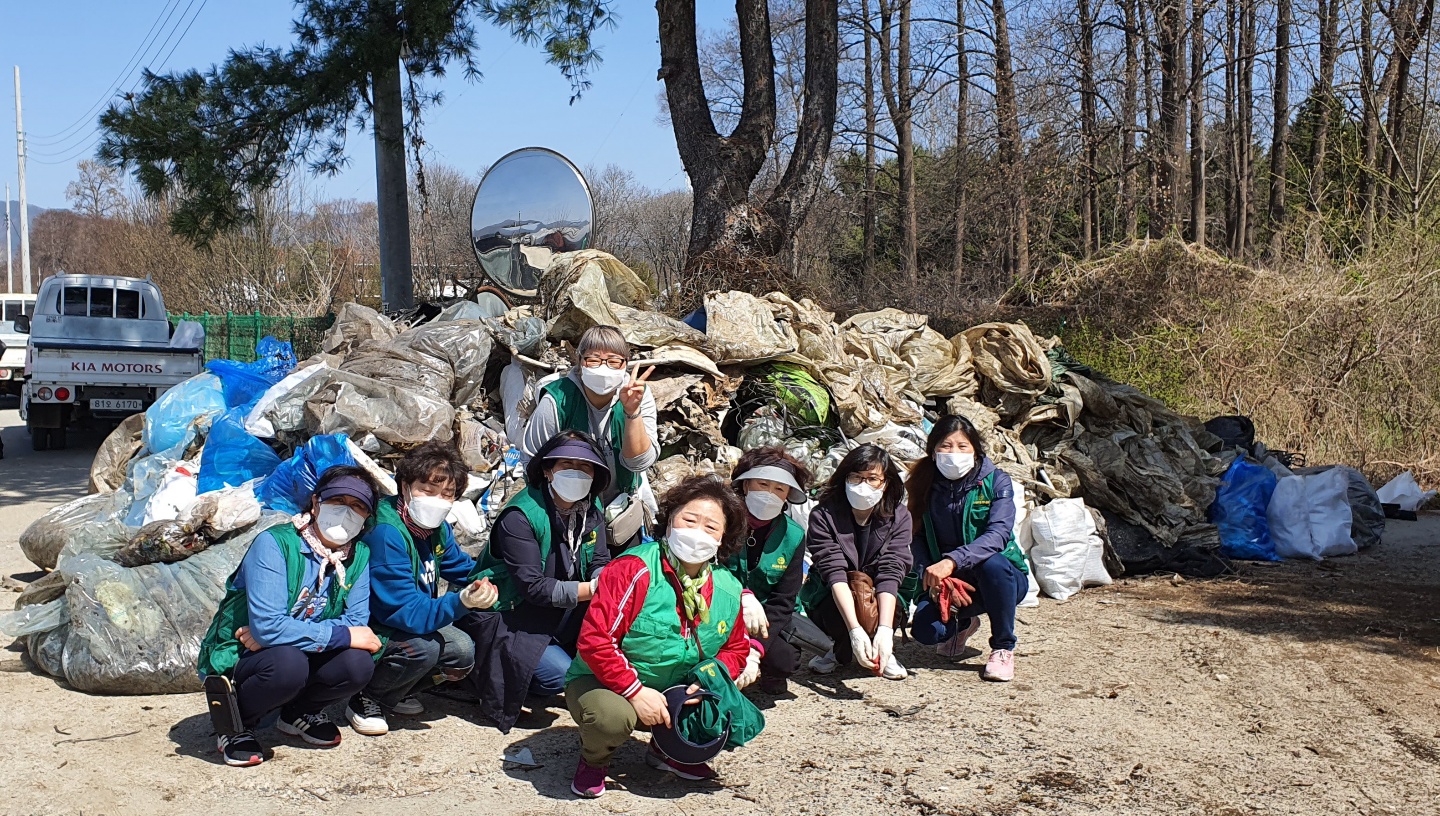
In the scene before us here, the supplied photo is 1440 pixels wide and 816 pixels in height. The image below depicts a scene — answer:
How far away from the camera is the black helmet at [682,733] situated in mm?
3539

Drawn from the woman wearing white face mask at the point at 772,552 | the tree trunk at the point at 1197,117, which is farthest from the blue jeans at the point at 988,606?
the tree trunk at the point at 1197,117

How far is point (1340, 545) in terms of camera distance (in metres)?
7.26

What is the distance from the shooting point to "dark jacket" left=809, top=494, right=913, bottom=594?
15.2 feet

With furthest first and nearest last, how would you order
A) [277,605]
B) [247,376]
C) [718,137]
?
[718,137]
[247,376]
[277,605]

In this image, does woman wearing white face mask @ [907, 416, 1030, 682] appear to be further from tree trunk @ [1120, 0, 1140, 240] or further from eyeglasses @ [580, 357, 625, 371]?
tree trunk @ [1120, 0, 1140, 240]

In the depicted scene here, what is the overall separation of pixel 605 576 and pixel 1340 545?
18.4ft

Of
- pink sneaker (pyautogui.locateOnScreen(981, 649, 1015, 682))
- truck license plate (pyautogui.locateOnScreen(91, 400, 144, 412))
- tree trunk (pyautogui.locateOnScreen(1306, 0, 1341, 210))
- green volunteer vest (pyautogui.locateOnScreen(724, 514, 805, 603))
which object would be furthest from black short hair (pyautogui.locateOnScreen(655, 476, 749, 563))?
tree trunk (pyautogui.locateOnScreen(1306, 0, 1341, 210))

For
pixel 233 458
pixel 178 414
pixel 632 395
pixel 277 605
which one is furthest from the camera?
pixel 178 414

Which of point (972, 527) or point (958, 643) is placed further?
point (958, 643)

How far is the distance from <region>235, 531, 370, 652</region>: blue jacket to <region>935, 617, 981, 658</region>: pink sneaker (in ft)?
8.60

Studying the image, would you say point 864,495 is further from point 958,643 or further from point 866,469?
point 958,643

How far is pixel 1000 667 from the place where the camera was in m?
4.81

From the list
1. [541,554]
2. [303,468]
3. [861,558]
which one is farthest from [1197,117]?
[541,554]

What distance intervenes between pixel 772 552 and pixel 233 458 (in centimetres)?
357
